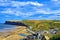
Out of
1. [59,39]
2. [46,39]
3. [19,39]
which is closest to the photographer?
[59,39]

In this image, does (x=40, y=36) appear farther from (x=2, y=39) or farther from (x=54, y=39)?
(x=2, y=39)

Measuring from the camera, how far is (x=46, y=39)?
30641 mm

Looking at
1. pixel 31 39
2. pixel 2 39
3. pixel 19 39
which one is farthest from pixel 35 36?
pixel 2 39

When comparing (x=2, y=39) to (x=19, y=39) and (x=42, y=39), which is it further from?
(x=42, y=39)

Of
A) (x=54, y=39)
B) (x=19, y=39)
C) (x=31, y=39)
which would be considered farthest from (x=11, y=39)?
(x=54, y=39)

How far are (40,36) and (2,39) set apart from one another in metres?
8.91

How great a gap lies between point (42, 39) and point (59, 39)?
455 centimetres

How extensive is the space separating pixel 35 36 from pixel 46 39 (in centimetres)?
208

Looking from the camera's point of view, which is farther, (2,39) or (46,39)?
(2,39)

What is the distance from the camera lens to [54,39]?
90.8 feet

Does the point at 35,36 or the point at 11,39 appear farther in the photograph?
the point at 11,39

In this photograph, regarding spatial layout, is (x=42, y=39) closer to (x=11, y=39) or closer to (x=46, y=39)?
(x=46, y=39)

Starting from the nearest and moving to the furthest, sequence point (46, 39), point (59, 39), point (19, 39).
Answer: point (59, 39) < point (46, 39) < point (19, 39)

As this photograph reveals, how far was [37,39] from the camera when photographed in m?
31.3
